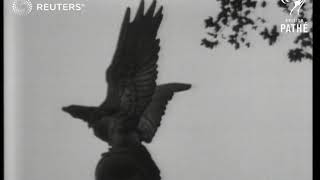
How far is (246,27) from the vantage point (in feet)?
5.83

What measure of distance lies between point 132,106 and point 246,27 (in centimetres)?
59

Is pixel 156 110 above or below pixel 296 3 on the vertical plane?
below

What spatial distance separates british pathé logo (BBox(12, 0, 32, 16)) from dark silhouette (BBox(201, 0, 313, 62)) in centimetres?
75

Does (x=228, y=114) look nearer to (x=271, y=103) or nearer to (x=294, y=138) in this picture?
(x=271, y=103)

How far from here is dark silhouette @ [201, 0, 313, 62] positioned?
176 cm

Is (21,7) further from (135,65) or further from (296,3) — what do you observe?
(296,3)

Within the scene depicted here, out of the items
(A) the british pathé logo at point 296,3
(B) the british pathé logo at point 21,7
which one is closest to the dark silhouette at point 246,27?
(A) the british pathé logo at point 296,3

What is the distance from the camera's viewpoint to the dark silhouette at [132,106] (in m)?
1.73

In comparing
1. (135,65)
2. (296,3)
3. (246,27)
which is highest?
(296,3)

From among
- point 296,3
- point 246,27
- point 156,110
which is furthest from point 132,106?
point 296,3

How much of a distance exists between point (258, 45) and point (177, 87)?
1.28 ft

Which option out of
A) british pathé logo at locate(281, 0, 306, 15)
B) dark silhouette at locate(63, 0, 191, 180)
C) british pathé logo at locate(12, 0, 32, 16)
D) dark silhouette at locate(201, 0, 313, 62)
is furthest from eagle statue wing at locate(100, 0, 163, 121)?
british pathé logo at locate(281, 0, 306, 15)

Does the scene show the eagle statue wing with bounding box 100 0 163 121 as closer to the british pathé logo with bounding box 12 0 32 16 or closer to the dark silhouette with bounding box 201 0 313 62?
the dark silhouette with bounding box 201 0 313 62

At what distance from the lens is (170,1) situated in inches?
69.7
